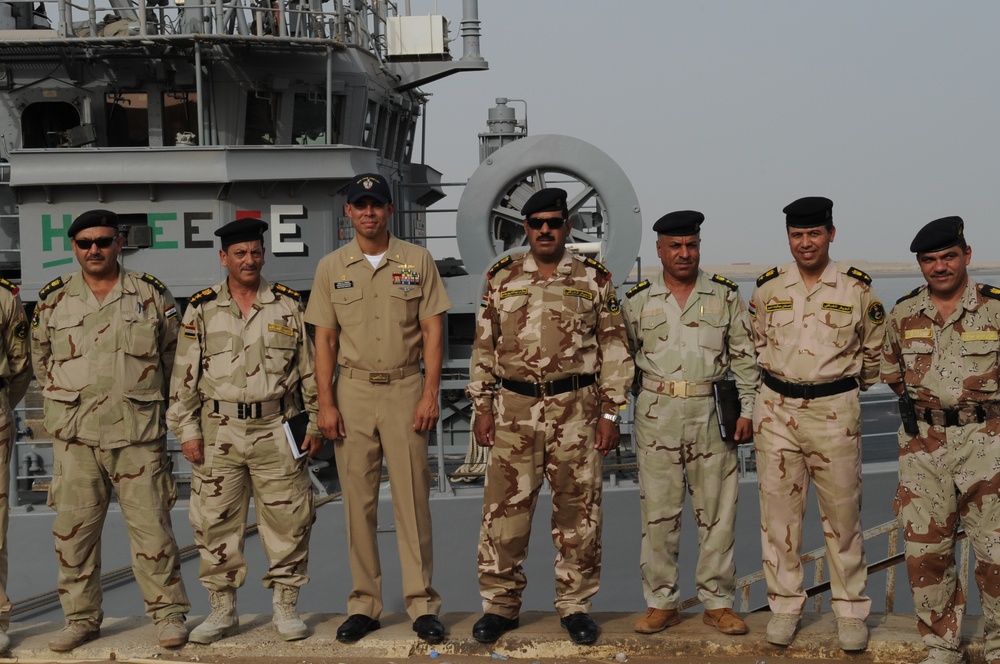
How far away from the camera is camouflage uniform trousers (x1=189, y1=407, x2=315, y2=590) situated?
166 inches

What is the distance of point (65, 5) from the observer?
8.55m

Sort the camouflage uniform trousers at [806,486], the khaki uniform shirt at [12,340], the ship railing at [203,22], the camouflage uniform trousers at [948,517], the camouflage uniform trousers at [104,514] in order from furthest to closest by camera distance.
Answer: the ship railing at [203,22]
the khaki uniform shirt at [12,340]
the camouflage uniform trousers at [104,514]
the camouflage uniform trousers at [806,486]
the camouflage uniform trousers at [948,517]

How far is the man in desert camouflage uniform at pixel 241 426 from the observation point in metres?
4.22

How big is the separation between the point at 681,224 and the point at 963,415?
3.72 feet

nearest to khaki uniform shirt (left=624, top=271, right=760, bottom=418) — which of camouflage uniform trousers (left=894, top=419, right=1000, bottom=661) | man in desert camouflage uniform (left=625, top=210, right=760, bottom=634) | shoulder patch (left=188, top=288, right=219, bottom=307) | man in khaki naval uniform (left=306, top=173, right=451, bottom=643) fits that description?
man in desert camouflage uniform (left=625, top=210, right=760, bottom=634)

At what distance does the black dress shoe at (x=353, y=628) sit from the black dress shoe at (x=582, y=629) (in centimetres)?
73

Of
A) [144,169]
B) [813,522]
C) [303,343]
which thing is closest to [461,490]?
[813,522]

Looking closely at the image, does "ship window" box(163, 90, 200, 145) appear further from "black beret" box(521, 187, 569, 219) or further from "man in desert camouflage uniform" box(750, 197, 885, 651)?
"man in desert camouflage uniform" box(750, 197, 885, 651)

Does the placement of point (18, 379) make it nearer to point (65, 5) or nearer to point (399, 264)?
point (399, 264)

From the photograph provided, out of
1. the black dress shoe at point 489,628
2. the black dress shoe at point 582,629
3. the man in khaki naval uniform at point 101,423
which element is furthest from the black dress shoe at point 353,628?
the black dress shoe at point 582,629

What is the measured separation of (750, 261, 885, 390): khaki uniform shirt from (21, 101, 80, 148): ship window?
6.70 meters

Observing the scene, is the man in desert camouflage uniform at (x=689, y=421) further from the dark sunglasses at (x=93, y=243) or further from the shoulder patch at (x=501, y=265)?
the dark sunglasses at (x=93, y=243)

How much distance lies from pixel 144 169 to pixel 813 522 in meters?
5.40

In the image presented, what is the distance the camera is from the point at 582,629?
13.7 feet
